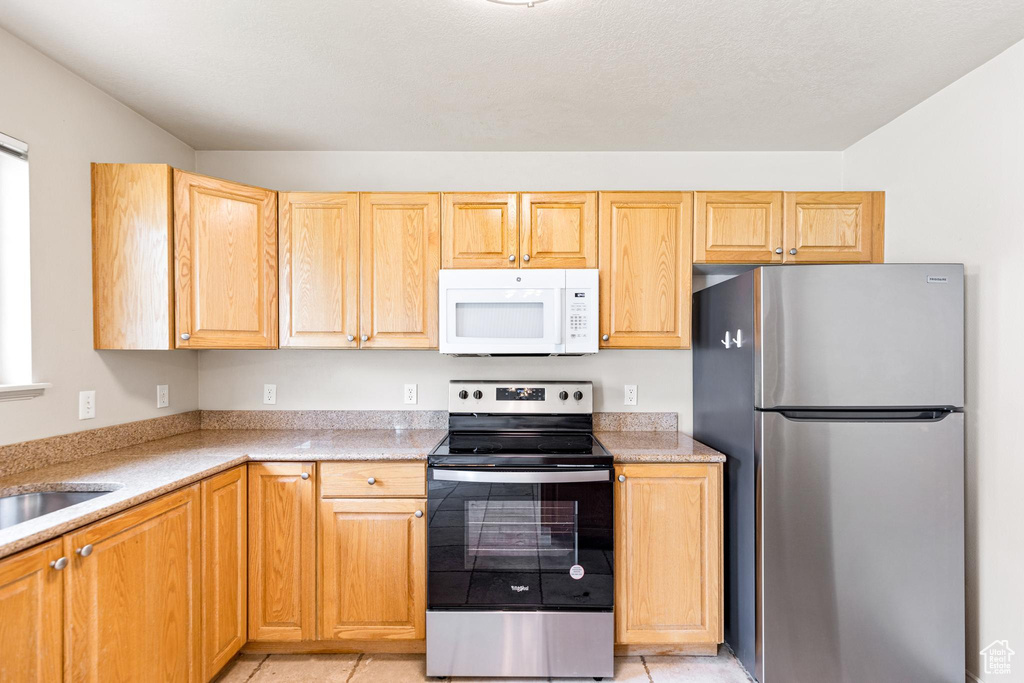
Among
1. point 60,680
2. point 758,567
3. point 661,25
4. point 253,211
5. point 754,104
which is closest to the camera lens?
point 60,680

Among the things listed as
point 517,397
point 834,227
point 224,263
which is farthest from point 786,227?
point 224,263

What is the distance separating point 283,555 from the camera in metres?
2.14

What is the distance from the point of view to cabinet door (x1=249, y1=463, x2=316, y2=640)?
2.13 m

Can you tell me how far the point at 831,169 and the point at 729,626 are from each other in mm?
2310

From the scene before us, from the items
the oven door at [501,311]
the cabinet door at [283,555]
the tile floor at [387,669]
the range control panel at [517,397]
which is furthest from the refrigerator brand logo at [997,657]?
the cabinet door at [283,555]

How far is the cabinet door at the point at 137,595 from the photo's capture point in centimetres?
135

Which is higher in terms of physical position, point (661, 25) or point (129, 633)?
point (661, 25)

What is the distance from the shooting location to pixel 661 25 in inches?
65.0

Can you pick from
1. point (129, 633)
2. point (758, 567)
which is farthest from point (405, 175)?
point (758, 567)

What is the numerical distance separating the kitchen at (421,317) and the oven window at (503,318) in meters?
0.02

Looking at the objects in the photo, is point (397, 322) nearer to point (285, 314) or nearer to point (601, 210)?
point (285, 314)

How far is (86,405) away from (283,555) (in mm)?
963

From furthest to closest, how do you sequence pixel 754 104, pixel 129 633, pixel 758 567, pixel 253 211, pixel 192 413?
1. pixel 192 413
2. pixel 253 211
3. pixel 754 104
4. pixel 758 567
5. pixel 129 633

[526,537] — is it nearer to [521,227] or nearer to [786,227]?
[521,227]
